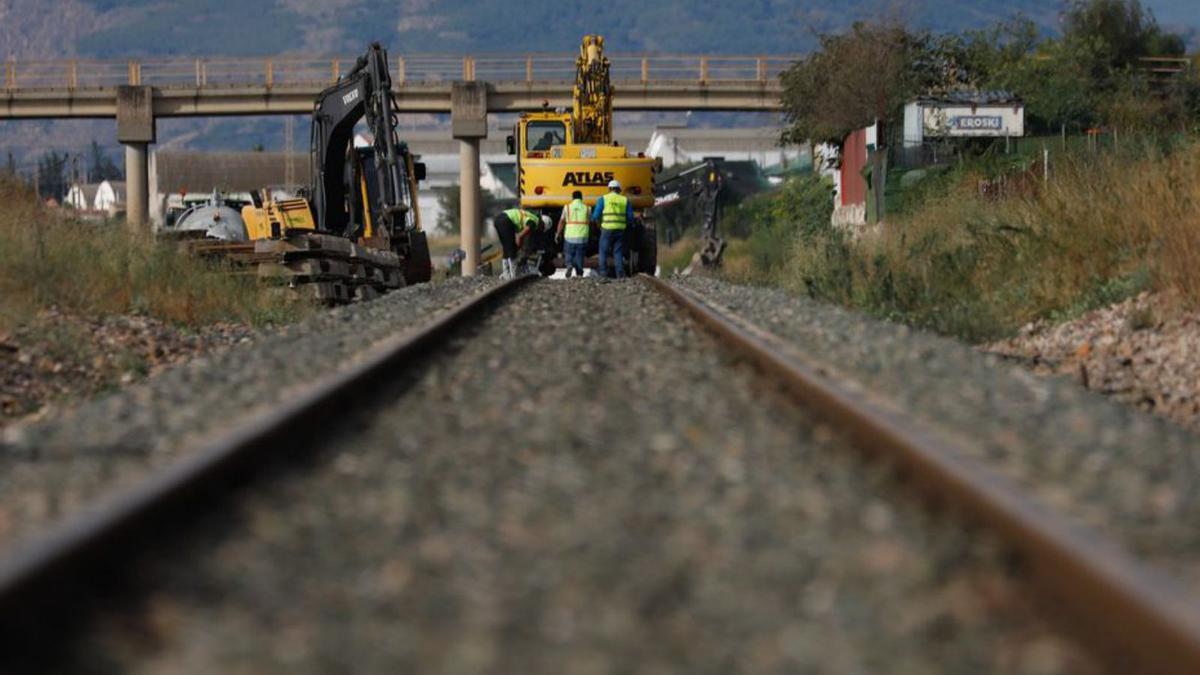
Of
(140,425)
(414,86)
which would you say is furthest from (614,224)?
(414,86)

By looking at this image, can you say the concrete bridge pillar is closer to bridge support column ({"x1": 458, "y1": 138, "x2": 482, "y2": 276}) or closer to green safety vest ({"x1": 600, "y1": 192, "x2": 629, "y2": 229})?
bridge support column ({"x1": 458, "y1": 138, "x2": 482, "y2": 276})

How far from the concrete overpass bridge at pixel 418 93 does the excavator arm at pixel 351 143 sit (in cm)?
2961

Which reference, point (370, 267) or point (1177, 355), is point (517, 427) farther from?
point (370, 267)

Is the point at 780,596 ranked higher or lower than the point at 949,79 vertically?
lower

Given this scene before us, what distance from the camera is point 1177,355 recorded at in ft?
38.5

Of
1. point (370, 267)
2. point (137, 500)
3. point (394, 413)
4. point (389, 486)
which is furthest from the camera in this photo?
point (370, 267)

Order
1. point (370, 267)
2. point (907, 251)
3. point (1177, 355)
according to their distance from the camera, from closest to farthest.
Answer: point (1177, 355), point (907, 251), point (370, 267)

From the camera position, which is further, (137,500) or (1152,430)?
(1152,430)

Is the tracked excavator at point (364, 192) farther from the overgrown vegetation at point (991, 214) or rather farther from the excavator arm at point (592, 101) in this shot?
the overgrown vegetation at point (991, 214)

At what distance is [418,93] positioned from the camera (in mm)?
58219

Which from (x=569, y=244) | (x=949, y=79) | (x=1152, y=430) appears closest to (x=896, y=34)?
(x=949, y=79)

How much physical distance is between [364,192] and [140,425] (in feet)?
64.1

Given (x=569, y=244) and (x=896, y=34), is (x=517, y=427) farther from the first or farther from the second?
(x=896, y=34)

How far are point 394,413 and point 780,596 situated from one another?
3.81 metres
